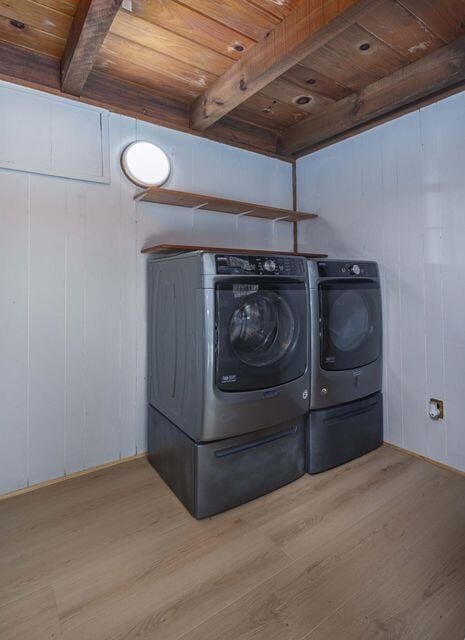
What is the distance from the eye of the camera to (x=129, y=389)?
2.14 metres

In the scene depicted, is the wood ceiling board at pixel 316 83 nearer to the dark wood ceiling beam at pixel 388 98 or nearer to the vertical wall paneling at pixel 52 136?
the dark wood ceiling beam at pixel 388 98

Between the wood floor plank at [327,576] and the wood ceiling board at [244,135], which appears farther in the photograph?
the wood ceiling board at [244,135]

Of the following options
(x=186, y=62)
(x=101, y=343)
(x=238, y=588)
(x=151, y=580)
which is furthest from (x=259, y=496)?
(x=186, y=62)

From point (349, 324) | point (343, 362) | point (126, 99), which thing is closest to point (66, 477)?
point (343, 362)

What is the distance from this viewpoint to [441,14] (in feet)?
5.01

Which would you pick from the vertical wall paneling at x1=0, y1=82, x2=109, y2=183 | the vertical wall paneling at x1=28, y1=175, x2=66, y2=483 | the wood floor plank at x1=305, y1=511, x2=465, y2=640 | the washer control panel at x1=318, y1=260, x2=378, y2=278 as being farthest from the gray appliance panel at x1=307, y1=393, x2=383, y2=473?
the vertical wall paneling at x1=0, y1=82, x2=109, y2=183

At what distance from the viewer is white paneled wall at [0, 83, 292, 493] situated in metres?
1.79

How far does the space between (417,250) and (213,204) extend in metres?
1.31

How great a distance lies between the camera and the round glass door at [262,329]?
1653 mm

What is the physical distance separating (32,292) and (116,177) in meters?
0.83

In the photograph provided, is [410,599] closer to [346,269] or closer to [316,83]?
[346,269]

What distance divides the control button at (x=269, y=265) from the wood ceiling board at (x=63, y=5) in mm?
1367

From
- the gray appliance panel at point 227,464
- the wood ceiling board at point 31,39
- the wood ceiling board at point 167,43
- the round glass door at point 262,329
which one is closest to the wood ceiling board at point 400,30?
the wood ceiling board at point 167,43

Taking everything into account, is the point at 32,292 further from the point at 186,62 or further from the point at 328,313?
the point at 328,313
